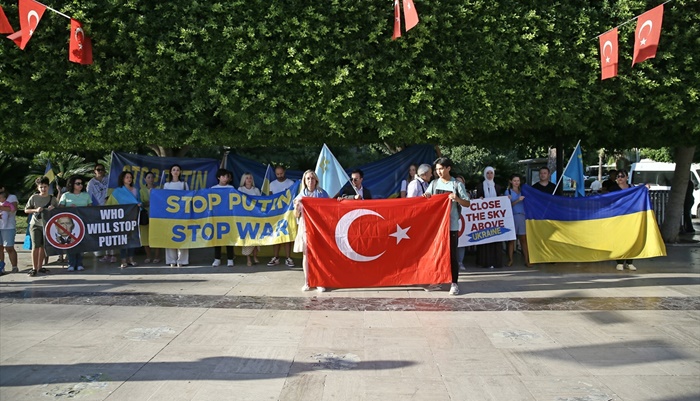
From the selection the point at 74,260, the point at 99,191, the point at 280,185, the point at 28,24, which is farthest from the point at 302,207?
the point at 28,24

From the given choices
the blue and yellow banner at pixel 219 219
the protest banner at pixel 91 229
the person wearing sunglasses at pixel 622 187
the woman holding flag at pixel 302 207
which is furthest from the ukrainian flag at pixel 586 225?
the protest banner at pixel 91 229

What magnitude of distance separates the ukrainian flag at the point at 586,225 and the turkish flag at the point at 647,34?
2366 mm

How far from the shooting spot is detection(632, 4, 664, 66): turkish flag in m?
9.41

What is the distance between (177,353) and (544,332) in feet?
12.6

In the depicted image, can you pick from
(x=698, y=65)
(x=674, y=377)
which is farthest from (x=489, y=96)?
(x=674, y=377)

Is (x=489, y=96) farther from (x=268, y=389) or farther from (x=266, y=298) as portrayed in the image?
(x=268, y=389)

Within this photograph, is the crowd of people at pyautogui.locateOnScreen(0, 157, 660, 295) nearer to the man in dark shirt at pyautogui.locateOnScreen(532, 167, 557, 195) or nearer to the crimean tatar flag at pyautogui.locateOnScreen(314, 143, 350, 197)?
the man in dark shirt at pyautogui.locateOnScreen(532, 167, 557, 195)

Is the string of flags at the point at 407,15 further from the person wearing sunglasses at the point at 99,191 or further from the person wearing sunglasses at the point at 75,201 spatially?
the person wearing sunglasses at the point at 99,191

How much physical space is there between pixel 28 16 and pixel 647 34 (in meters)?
9.95

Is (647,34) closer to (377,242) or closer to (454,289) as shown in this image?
(454,289)

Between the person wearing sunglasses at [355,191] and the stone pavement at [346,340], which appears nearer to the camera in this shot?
the stone pavement at [346,340]

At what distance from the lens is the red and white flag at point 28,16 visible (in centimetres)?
942

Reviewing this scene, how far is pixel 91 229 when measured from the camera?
34.1 feet

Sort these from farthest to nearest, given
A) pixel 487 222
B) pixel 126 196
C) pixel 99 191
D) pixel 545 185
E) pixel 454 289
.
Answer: pixel 99 191 → pixel 545 185 → pixel 126 196 → pixel 487 222 → pixel 454 289
